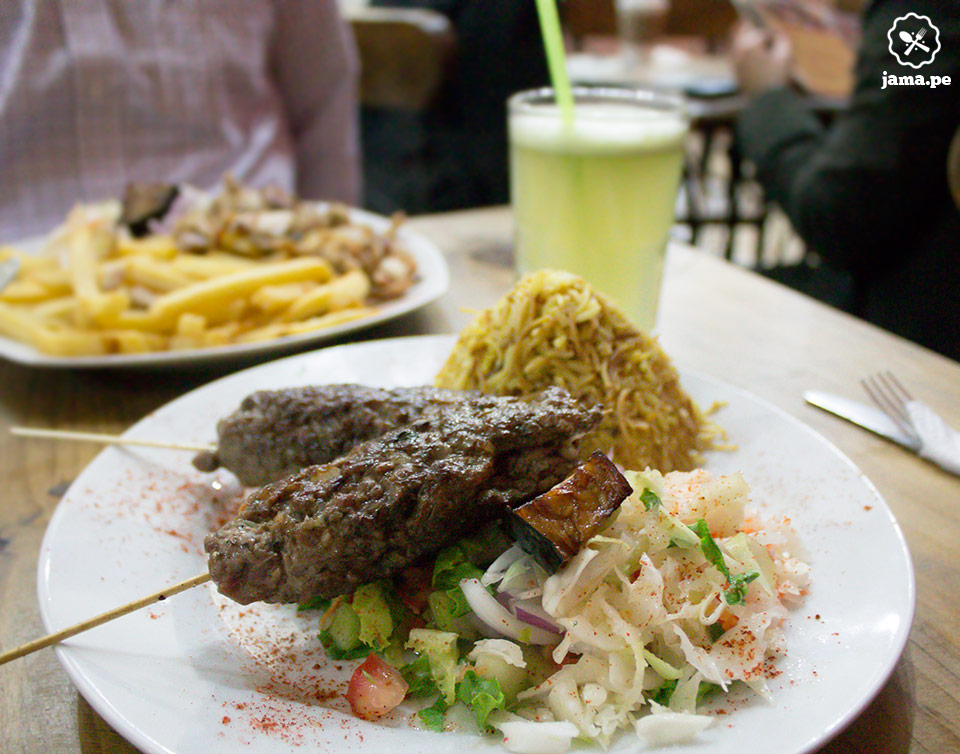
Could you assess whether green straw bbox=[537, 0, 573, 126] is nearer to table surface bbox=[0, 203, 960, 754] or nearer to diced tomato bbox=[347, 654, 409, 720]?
table surface bbox=[0, 203, 960, 754]

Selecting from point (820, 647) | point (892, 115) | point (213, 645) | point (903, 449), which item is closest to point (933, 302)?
point (892, 115)

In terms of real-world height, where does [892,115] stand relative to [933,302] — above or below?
above

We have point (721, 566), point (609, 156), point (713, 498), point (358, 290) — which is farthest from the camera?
point (358, 290)

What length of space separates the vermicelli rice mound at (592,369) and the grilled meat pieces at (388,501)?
47cm

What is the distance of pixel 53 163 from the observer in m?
4.09

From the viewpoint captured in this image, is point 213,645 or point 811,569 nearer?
point 213,645

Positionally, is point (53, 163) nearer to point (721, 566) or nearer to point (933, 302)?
point (721, 566)

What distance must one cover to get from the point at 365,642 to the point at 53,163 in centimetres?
377

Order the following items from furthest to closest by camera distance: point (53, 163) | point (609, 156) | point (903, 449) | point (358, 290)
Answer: point (53, 163)
point (358, 290)
point (609, 156)
point (903, 449)

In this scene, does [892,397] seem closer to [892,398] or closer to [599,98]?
[892,398]

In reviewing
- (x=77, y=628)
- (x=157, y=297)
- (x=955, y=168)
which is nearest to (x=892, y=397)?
(x=955, y=168)

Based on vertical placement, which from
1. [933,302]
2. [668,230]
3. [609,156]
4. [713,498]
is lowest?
[933,302]

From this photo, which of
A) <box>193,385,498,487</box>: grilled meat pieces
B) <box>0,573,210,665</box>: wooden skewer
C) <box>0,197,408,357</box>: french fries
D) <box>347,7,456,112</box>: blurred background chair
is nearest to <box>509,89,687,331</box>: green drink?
<box>0,197,408,357</box>: french fries

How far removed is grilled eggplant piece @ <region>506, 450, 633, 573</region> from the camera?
1339 mm
